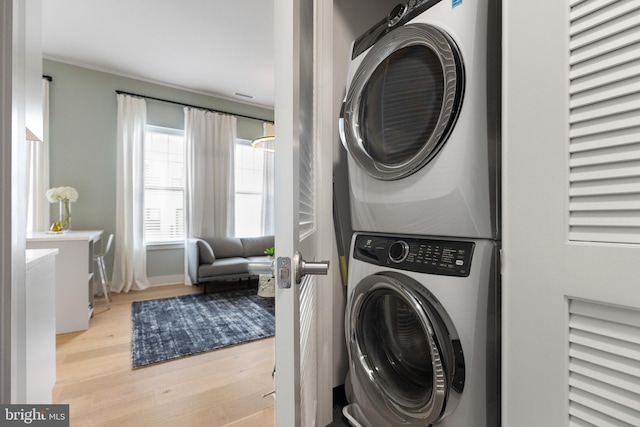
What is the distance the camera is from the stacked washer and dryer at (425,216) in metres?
0.88

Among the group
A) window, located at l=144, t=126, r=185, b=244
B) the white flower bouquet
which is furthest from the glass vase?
window, located at l=144, t=126, r=185, b=244

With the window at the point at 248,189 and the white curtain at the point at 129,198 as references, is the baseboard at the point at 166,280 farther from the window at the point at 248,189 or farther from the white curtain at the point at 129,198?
the window at the point at 248,189

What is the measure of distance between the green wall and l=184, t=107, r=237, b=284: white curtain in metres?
0.62

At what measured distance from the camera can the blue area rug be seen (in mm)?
2324

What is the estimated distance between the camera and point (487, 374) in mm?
883

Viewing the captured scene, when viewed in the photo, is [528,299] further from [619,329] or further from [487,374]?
[487,374]

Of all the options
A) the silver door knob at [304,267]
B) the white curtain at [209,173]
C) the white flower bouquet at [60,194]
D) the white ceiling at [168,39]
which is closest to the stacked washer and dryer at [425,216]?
the silver door knob at [304,267]

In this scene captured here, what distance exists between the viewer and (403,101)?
1.11m

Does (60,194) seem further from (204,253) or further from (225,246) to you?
(225,246)

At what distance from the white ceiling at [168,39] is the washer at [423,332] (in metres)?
2.63

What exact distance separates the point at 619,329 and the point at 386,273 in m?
0.62

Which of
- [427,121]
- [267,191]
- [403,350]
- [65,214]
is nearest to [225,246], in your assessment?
[267,191]

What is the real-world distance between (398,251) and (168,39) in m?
3.45

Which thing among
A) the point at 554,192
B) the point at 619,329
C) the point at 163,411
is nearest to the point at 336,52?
the point at 554,192
